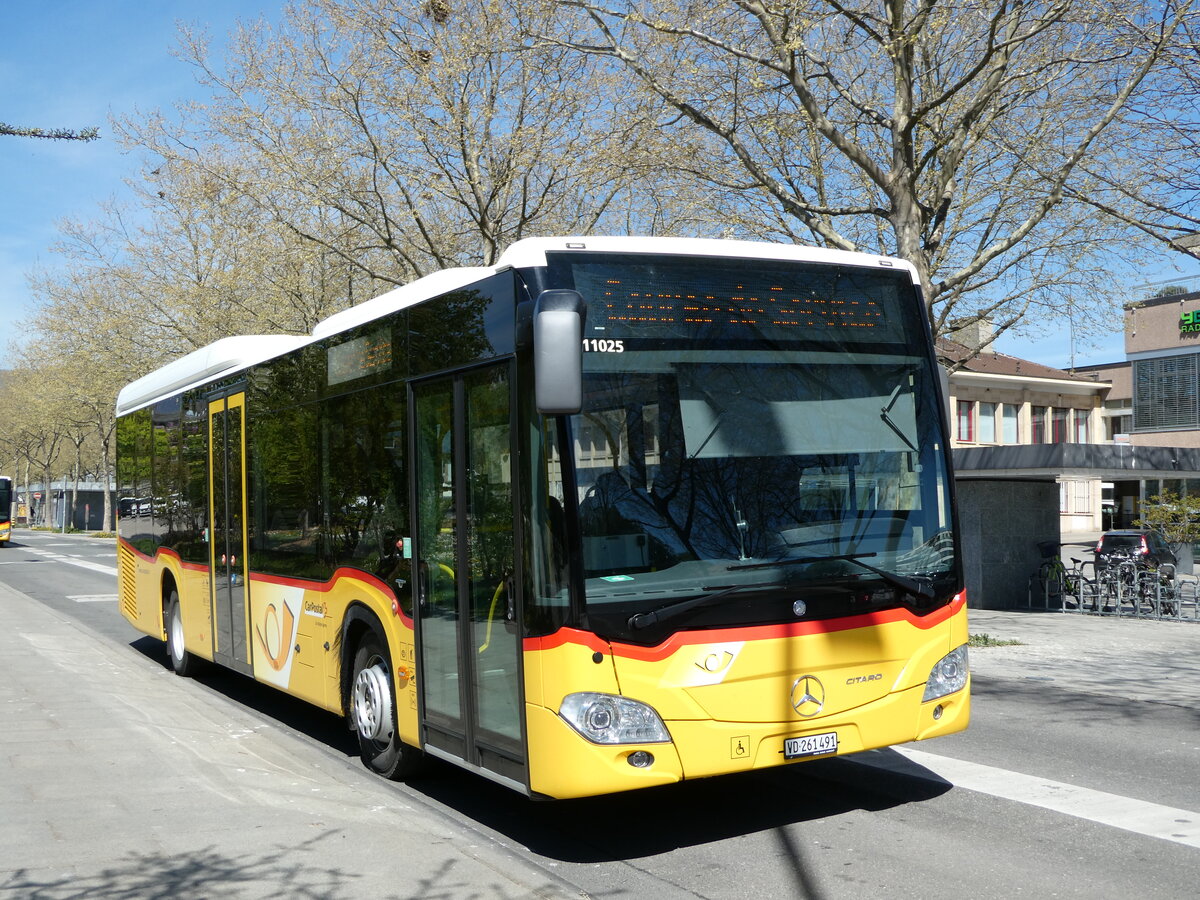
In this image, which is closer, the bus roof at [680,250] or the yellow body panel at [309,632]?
the bus roof at [680,250]

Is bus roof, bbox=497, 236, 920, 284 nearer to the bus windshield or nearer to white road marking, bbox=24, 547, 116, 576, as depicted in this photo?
the bus windshield

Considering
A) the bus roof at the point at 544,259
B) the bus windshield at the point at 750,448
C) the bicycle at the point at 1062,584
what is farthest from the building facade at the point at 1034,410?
the bus windshield at the point at 750,448

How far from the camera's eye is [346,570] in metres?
7.83

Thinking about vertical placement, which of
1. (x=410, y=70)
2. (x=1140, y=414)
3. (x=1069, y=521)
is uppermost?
(x=410, y=70)

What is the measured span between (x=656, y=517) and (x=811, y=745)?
1353 mm

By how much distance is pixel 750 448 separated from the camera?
5863 millimetres

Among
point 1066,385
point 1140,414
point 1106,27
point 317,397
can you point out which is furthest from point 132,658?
point 1066,385

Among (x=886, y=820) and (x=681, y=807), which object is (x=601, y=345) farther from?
(x=886, y=820)

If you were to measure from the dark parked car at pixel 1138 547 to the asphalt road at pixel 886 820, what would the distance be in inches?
617

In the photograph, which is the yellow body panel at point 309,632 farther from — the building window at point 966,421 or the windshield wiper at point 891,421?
the building window at point 966,421

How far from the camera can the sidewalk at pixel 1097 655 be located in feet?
37.8

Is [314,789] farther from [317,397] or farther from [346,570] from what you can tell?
[317,397]

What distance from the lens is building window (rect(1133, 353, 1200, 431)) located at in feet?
149

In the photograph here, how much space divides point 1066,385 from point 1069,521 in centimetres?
726
